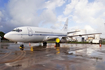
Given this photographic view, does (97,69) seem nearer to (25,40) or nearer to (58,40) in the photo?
(25,40)

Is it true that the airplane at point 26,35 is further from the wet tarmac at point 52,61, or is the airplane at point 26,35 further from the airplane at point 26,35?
the wet tarmac at point 52,61

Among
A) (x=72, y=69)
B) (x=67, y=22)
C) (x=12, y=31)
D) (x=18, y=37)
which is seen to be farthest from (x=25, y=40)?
(x=67, y=22)

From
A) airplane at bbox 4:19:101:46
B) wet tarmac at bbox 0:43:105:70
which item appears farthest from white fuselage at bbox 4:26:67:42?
wet tarmac at bbox 0:43:105:70

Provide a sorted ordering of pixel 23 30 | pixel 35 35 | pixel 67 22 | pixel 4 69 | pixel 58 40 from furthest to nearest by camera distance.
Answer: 1. pixel 67 22
2. pixel 58 40
3. pixel 35 35
4. pixel 23 30
5. pixel 4 69

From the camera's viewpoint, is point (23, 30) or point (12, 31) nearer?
point (12, 31)

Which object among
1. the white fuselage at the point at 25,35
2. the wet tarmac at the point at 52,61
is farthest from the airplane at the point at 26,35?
the wet tarmac at the point at 52,61

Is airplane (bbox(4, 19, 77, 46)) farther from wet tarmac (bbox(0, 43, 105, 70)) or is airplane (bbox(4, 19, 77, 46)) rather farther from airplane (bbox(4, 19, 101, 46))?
wet tarmac (bbox(0, 43, 105, 70))

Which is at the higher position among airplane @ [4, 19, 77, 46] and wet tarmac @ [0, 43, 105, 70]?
airplane @ [4, 19, 77, 46]

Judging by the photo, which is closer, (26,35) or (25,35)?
(25,35)

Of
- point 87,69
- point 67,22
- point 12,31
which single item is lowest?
point 87,69

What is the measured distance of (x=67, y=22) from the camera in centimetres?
3172

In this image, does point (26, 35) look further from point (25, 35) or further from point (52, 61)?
point (52, 61)

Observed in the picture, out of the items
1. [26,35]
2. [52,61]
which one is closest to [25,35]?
[26,35]

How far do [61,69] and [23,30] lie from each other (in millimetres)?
11824
